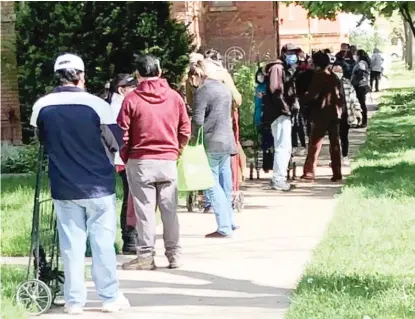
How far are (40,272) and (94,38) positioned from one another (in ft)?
44.0

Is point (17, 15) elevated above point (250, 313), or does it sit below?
above

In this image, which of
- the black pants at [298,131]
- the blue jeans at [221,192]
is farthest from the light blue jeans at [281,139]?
the black pants at [298,131]

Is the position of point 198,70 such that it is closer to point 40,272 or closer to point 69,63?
point 69,63

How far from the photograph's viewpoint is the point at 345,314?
630 centimetres

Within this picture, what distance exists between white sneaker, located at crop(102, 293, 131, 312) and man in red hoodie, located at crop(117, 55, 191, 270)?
123 centimetres

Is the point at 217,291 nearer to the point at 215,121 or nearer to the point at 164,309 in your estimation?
the point at 164,309

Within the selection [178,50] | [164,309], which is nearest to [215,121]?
[164,309]

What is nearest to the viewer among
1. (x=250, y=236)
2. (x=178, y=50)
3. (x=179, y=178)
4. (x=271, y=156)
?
(x=179, y=178)

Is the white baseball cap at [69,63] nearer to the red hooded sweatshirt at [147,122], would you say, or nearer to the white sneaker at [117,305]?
the red hooded sweatshirt at [147,122]

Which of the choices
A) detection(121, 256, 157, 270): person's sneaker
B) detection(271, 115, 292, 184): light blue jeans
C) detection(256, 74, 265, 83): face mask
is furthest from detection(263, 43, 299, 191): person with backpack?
detection(121, 256, 157, 270): person's sneaker

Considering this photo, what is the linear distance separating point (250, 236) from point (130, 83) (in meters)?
2.20

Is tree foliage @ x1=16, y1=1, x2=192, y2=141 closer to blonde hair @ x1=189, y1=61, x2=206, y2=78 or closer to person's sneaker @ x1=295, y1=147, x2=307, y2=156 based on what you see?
person's sneaker @ x1=295, y1=147, x2=307, y2=156

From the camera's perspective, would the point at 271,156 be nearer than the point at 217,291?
No

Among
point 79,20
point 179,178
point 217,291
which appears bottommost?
point 217,291
